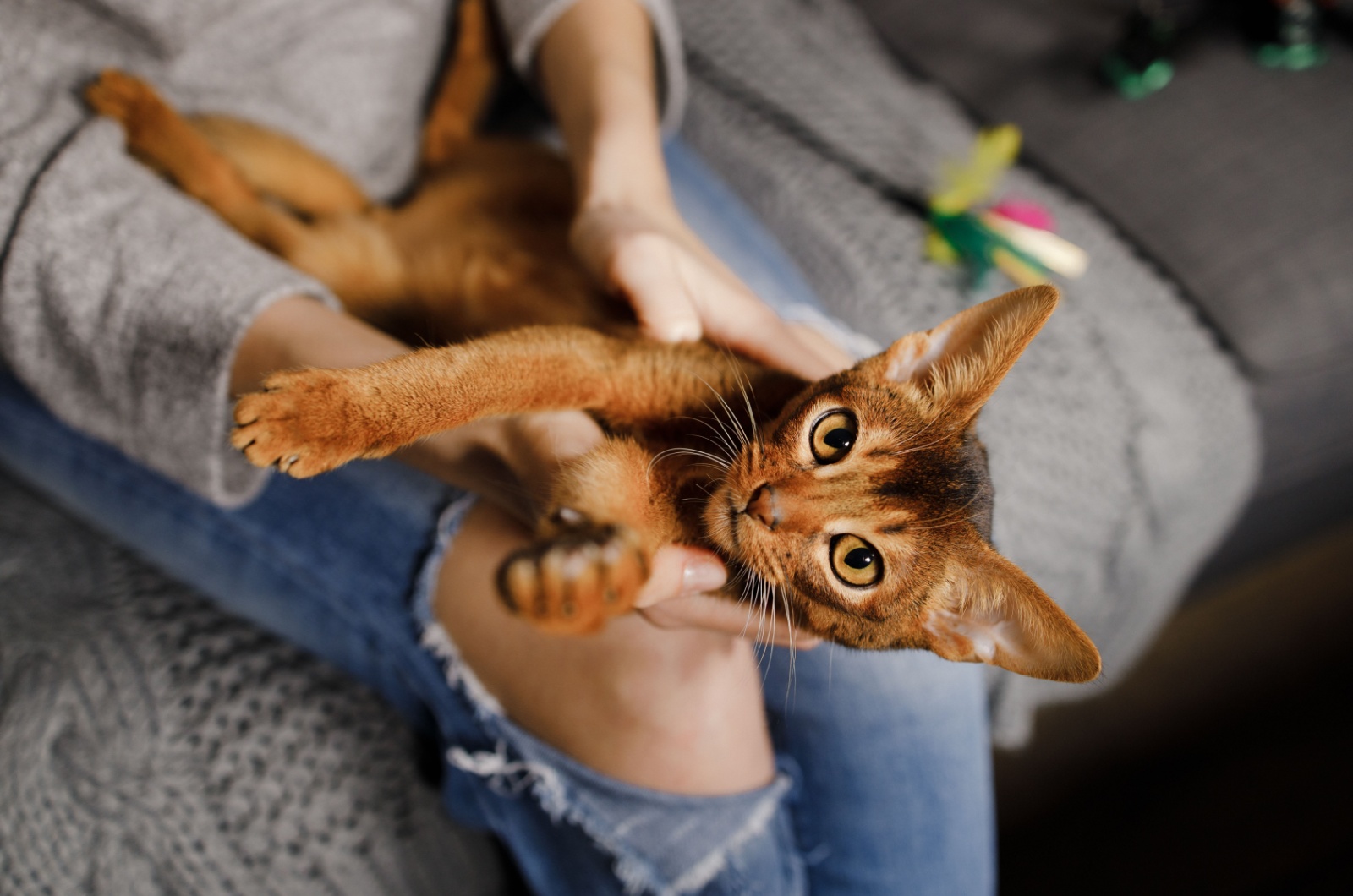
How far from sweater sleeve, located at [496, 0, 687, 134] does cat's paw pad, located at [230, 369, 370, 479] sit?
82 centimetres

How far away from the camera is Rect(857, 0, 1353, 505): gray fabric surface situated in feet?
4.53

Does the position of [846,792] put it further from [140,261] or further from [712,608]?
[140,261]

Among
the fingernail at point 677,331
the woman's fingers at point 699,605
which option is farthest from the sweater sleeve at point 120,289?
the woman's fingers at point 699,605

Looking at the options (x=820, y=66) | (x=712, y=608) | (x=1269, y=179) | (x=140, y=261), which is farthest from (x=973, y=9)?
(x=140, y=261)

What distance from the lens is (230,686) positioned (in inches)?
40.4

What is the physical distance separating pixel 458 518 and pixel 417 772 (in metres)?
0.38

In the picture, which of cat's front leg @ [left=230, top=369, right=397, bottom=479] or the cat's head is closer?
cat's front leg @ [left=230, top=369, right=397, bottom=479]

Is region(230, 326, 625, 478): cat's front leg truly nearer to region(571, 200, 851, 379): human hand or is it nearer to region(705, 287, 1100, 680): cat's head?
region(571, 200, 851, 379): human hand

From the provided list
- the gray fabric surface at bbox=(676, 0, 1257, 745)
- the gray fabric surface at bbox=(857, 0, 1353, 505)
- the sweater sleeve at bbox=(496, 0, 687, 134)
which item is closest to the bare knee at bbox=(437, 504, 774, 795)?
the gray fabric surface at bbox=(676, 0, 1257, 745)

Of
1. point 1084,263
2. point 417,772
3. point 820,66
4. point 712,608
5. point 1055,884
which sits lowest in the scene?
point 1055,884

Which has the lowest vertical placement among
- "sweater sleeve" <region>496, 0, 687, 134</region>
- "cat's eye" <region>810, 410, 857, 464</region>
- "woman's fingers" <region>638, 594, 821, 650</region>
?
"woman's fingers" <region>638, 594, 821, 650</region>

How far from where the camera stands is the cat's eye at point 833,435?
81cm

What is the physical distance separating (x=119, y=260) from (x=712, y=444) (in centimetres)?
68

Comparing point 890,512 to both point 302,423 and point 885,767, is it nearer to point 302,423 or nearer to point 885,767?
point 885,767
